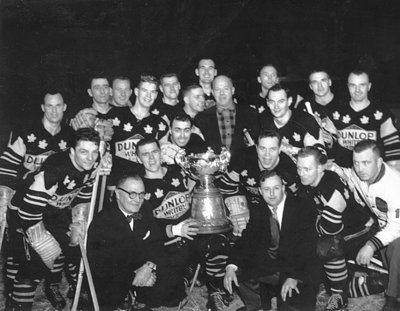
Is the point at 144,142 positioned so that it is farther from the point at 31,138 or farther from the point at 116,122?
the point at 31,138

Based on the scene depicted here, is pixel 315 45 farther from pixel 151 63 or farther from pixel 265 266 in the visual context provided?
pixel 265 266

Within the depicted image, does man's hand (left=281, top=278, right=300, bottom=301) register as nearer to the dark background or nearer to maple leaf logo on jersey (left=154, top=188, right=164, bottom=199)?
maple leaf logo on jersey (left=154, top=188, right=164, bottom=199)

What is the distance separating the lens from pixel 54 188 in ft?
11.2

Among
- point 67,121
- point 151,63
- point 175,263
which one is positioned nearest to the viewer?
point 175,263

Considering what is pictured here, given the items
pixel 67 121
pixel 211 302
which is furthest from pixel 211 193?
pixel 67 121

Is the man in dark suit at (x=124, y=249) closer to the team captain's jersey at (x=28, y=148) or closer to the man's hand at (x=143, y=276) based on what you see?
the man's hand at (x=143, y=276)

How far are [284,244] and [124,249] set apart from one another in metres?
1.07

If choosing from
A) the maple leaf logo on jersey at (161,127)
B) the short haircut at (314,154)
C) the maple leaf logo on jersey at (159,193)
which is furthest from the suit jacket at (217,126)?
the short haircut at (314,154)

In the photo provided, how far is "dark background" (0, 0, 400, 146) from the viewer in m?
5.58

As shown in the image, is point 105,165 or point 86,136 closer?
point 86,136

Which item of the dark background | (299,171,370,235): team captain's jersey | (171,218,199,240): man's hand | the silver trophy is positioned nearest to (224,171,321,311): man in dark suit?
(299,171,370,235): team captain's jersey

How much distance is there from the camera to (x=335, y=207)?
135 inches

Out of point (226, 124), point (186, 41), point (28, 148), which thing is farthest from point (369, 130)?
point (186, 41)

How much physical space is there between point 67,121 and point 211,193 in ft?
5.58
